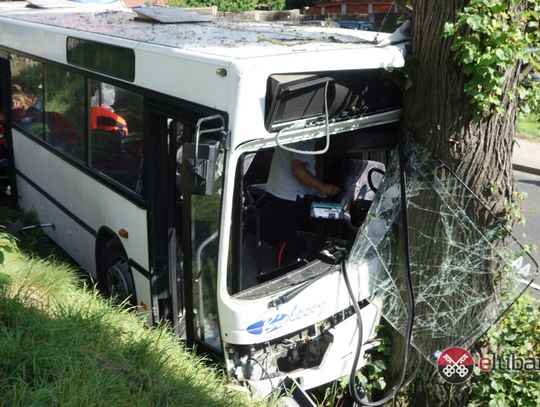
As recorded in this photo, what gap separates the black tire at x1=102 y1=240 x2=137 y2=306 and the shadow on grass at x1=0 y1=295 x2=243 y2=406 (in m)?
1.01

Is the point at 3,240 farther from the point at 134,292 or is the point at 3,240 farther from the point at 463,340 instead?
the point at 463,340

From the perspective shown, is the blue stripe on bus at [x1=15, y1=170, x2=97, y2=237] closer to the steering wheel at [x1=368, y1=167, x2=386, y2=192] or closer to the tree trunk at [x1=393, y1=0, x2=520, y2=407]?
the steering wheel at [x1=368, y1=167, x2=386, y2=192]

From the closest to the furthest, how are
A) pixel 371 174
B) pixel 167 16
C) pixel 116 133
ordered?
1. pixel 371 174
2. pixel 116 133
3. pixel 167 16

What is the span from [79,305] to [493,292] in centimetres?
283

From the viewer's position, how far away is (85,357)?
3924 millimetres

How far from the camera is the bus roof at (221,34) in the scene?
457 centimetres

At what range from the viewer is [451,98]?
463cm

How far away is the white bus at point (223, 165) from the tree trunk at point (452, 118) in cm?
20

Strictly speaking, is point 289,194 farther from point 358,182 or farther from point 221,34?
point 221,34

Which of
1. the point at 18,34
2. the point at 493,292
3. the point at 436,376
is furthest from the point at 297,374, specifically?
the point at 18,34

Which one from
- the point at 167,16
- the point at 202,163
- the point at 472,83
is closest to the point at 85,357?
the point at 202,163

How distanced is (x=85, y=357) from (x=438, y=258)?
245 cm

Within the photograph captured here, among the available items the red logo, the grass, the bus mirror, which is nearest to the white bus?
the bus mirror

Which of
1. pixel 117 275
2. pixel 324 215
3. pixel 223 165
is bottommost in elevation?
pixel 117 275
